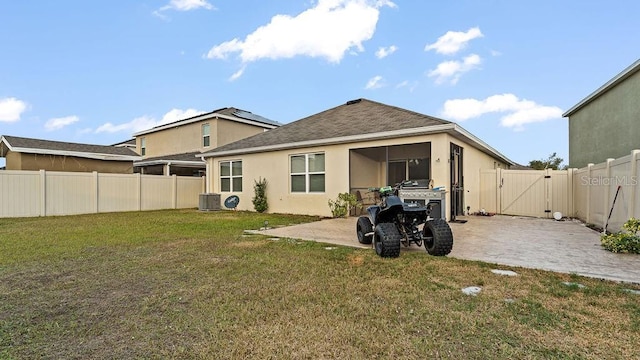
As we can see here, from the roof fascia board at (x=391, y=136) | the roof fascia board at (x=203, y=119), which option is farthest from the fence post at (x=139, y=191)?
the roof fascia board at (x=203, y=119)

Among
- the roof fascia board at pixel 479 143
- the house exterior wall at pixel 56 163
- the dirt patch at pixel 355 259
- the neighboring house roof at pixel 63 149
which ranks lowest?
the dirt patch at pixel 355 259

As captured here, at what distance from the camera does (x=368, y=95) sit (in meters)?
15.2

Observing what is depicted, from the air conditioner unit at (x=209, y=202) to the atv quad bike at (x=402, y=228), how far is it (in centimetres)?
1058

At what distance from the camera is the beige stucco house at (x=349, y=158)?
386 inches

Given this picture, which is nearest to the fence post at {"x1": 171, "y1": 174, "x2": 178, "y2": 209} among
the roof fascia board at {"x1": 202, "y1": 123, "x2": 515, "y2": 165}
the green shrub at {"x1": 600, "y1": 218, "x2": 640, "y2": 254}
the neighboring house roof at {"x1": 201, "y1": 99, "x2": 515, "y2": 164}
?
the neighboring house roof at {"x1": 201, "y1": 99, "x2": 515, "y2": 164}

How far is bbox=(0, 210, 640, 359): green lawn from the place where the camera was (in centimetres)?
224

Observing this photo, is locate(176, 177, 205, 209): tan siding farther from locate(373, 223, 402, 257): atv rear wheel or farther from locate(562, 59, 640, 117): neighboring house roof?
locate(562, 59, 640, 117): neighboring house roof

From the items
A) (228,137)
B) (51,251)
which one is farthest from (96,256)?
(228,137)

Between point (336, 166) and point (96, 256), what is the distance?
771cm

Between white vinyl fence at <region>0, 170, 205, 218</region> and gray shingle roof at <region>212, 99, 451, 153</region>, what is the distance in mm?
3595

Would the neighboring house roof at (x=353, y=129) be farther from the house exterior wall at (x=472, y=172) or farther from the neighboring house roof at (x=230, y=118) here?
the neighboring house roof at (x=230, y=118)

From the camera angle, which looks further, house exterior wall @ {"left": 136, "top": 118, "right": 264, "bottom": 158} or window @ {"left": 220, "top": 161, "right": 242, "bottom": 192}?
house exterior wall @ {"left": 136, "top": 118, "right": 264, "bottom": 158}

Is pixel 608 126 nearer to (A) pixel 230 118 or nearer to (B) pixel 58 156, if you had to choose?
(A) pixel 230 118

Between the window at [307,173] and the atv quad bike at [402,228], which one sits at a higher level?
the window at [307,173]
